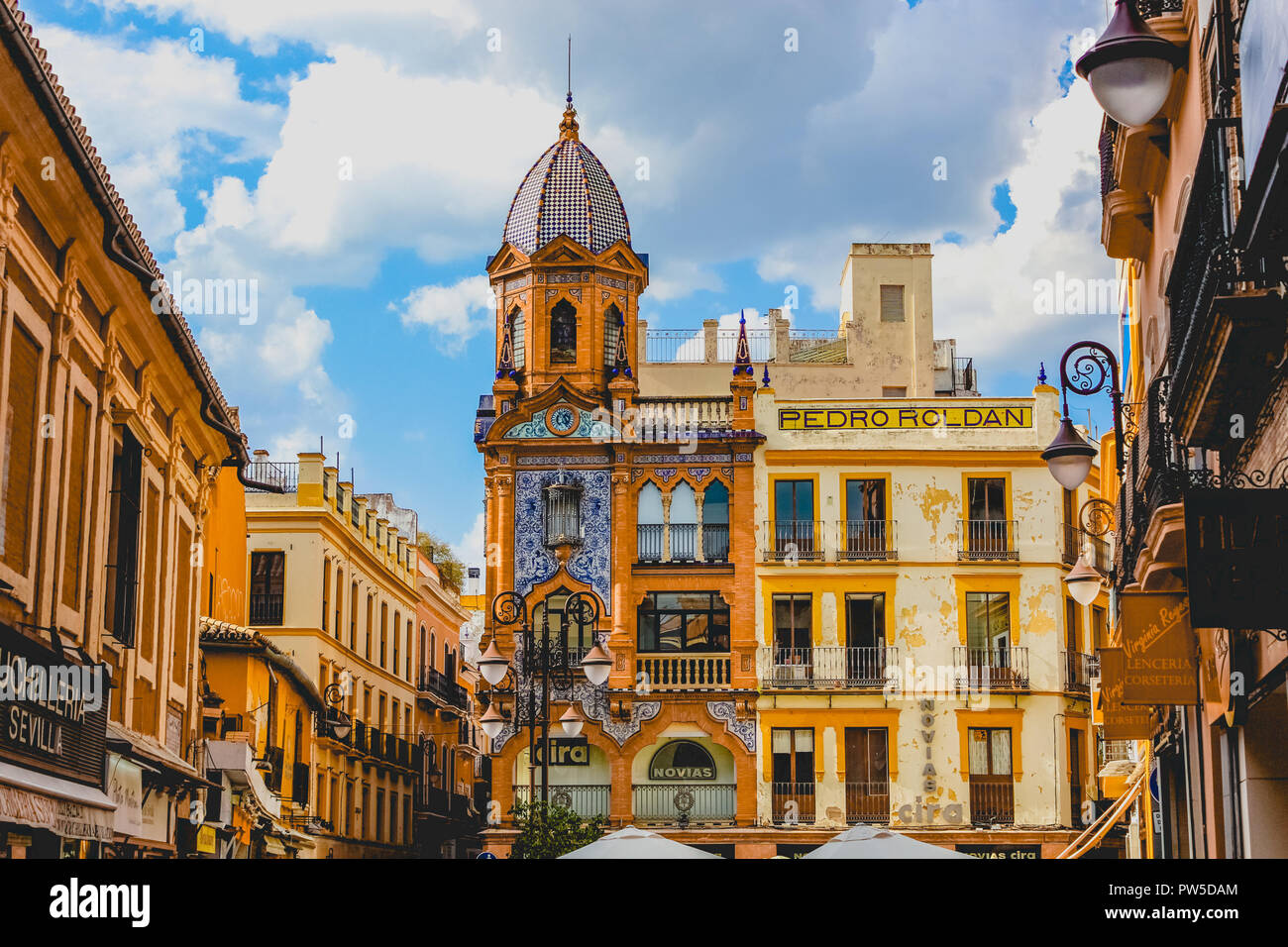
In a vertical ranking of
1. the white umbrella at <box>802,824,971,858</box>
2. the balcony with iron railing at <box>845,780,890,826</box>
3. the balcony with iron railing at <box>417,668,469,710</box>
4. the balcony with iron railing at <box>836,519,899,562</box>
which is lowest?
the white umbrella at <box>802,824,971,858</box>

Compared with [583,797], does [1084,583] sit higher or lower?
higher

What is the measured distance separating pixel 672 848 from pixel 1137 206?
355 inches

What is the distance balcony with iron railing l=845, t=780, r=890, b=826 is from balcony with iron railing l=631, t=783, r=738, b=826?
2.55 metres

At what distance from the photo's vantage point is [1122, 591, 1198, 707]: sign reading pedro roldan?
1575 cm

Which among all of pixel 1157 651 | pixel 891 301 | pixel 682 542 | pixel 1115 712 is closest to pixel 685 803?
pixel 682 542

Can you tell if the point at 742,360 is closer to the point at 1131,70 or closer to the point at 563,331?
the point at 563,331

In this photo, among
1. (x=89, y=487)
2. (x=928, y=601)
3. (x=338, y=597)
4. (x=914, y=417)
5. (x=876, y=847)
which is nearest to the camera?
(x=876, y=847)

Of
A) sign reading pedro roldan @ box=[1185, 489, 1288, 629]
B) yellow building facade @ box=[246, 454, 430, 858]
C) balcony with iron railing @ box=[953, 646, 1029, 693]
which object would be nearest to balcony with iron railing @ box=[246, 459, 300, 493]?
yellow building facade @ box=[246, 454, 430, 858]

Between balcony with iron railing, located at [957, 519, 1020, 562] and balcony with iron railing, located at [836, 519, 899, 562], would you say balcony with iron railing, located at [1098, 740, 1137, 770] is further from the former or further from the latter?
balcony with iron railing, located at [836, 519, 899, 562]

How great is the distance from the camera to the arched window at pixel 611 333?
4362 cm

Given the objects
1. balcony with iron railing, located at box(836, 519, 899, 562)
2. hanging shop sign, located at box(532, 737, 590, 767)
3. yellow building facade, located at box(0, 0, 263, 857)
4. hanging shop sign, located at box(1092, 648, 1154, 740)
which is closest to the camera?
yellow building facade, located at box(0, 0, 263, 857)

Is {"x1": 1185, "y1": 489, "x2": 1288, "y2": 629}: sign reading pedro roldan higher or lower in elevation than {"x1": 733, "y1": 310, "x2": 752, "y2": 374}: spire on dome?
lower

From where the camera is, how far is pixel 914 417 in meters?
41.3

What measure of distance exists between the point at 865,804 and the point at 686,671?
5.04 meters
